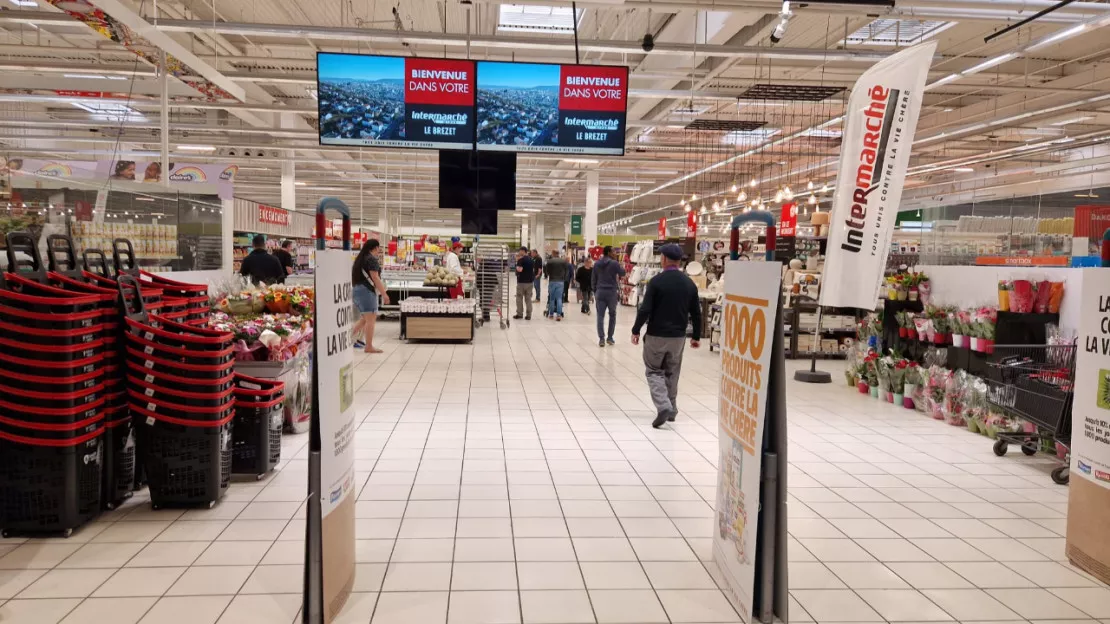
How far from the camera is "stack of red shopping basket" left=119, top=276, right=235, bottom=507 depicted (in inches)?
145

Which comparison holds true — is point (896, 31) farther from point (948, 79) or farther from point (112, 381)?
point (112, 381)

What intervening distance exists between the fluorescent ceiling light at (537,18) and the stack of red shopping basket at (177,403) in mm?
7076

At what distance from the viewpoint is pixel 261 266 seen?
9.08 meters

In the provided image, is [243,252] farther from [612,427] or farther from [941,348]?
[941,348]

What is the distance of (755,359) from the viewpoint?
2744 millimetres

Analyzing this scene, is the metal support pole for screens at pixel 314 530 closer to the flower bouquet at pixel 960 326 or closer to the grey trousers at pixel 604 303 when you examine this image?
the flower bouquet at pixel 960 326

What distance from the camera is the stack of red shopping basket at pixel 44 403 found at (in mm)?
3258

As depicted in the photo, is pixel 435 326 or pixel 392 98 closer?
pixel 392 98

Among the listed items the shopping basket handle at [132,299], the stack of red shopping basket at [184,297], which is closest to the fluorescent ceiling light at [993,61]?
the stack of red shopping basket at [184,297]

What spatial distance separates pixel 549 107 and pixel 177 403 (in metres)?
4.52

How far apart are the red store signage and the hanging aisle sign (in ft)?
36.0

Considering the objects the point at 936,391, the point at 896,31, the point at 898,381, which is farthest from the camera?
the point at 896,31

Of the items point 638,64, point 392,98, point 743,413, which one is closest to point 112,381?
point 743,413

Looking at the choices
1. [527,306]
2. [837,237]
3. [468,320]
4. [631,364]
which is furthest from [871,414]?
[527,306]
